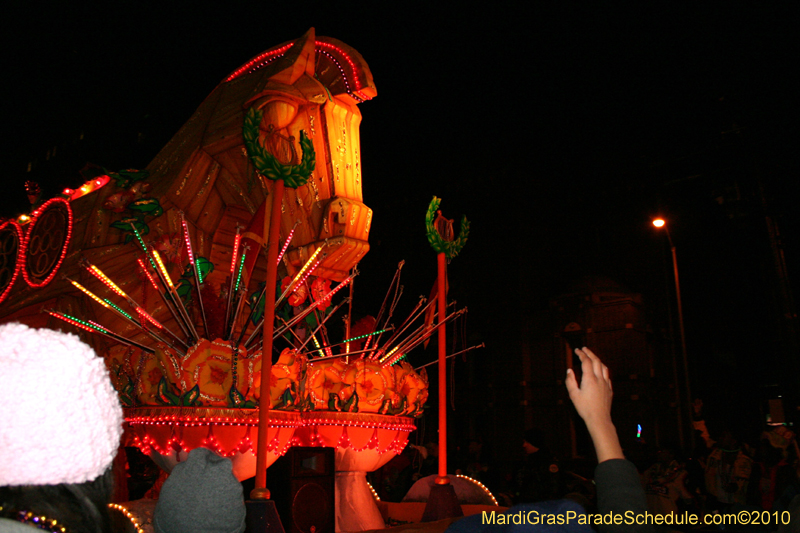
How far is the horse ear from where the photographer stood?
5.10 metres

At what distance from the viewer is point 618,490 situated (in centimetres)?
139

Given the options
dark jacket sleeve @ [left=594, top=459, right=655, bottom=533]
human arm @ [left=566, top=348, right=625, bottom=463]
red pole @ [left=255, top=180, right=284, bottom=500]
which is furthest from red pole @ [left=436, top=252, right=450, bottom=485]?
dark jacket sleeve @ [left=594, top=459, right=655, bottom=533]

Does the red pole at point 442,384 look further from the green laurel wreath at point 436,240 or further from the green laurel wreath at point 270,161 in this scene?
the green laurel wreath at point 270,161

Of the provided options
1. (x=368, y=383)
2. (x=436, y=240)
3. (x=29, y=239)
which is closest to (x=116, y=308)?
(x=29, y=239)

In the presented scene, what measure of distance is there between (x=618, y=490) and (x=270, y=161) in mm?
3553

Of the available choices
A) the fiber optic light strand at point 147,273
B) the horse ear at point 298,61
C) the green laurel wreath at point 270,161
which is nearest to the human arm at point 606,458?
the green laurel wreath at point 270,161

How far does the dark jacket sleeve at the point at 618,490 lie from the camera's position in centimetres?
133

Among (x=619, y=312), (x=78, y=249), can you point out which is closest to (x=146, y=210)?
(x=78, y=249)

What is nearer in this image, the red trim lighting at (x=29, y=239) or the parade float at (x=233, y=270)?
the parade float at (x=233, y=270)

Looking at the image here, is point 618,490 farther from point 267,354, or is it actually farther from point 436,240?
point 436,240

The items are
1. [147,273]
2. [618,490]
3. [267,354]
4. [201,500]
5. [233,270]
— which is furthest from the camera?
[147,273]

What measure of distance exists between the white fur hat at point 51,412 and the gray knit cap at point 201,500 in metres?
0.64

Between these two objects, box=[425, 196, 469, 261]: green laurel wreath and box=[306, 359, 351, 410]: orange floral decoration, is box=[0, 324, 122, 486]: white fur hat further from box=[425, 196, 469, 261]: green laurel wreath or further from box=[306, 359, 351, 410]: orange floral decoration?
box=[425, 196, 469, 261]: green laurel wreath

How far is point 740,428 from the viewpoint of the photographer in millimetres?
15523
